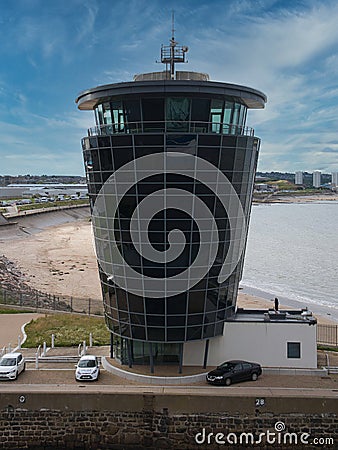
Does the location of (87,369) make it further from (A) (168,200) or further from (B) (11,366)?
(A) (168,200)

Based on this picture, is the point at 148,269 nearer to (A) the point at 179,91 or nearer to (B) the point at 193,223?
(B) the point at 193,223

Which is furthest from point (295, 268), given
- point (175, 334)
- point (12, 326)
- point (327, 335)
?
point (175, 334)

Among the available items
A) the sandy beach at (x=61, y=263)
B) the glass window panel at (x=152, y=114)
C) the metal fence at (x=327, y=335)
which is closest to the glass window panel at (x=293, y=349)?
the metal fence at (x=327, y=335)

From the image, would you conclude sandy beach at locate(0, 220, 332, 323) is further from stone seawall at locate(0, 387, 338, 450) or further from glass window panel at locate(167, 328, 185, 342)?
stone seawall at locate(0, 387, 338, 450)

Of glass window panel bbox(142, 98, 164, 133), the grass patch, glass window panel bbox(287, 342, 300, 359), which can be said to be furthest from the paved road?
glass window panel bbox(142, 98, 164, 133)

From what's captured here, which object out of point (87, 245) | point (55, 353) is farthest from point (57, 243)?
point (55, 353)

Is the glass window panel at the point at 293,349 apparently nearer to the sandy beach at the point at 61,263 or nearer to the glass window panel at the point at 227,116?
the glass window panel at the point at 227,116
